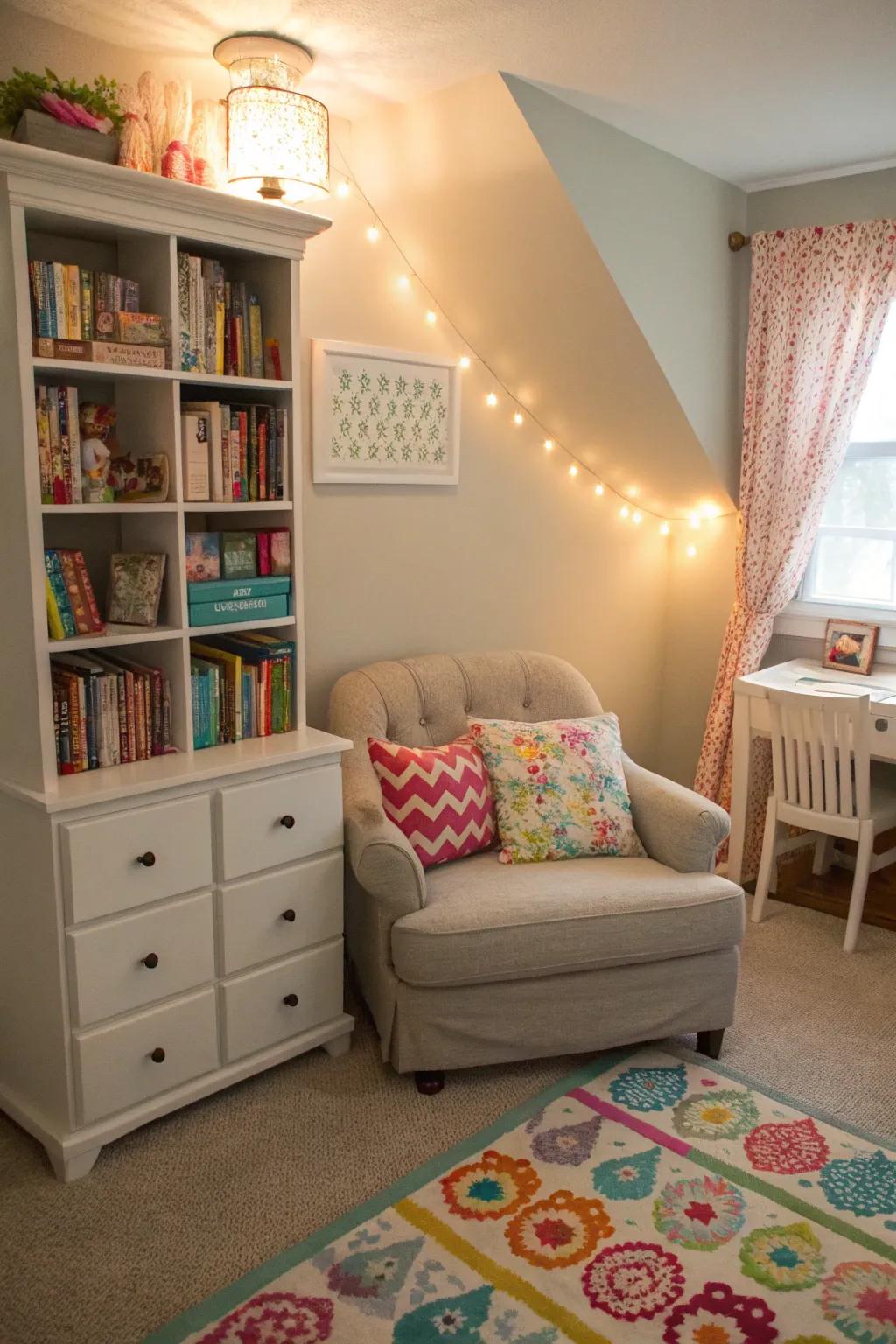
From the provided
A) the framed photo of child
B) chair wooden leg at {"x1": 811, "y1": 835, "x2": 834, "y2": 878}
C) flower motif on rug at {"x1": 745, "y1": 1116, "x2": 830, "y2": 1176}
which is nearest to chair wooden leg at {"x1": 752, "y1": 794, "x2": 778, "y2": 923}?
chair wooden leg at {"x1": 811, "y1": 835, "x2": 834, "y2": 878}

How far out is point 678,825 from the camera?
267 centimetres

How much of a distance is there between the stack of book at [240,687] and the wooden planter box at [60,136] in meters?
1.02

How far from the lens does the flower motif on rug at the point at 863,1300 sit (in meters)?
1.78

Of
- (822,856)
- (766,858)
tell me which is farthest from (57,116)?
(822,856)

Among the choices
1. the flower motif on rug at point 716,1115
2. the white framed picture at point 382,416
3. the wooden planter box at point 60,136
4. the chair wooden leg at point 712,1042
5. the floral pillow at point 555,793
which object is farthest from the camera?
the white framed picture at point 382,416

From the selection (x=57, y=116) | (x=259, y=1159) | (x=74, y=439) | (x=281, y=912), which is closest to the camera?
(x=57, y=116)

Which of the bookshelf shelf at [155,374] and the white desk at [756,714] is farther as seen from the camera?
the white desk at [756,714]

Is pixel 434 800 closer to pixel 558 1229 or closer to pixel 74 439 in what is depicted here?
pixel 558 1229

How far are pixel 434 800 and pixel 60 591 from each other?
1033mm

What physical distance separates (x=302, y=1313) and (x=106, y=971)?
2.40 feet

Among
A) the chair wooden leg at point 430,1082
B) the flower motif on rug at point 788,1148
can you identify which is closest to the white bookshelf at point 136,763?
the chair wooden leg at point 430,1082

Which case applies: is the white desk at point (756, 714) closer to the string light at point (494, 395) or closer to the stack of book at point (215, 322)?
the string light at point (494, 395)

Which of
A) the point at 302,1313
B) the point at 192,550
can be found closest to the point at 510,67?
the point at 192,550

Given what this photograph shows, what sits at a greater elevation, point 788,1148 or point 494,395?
point 494,395
